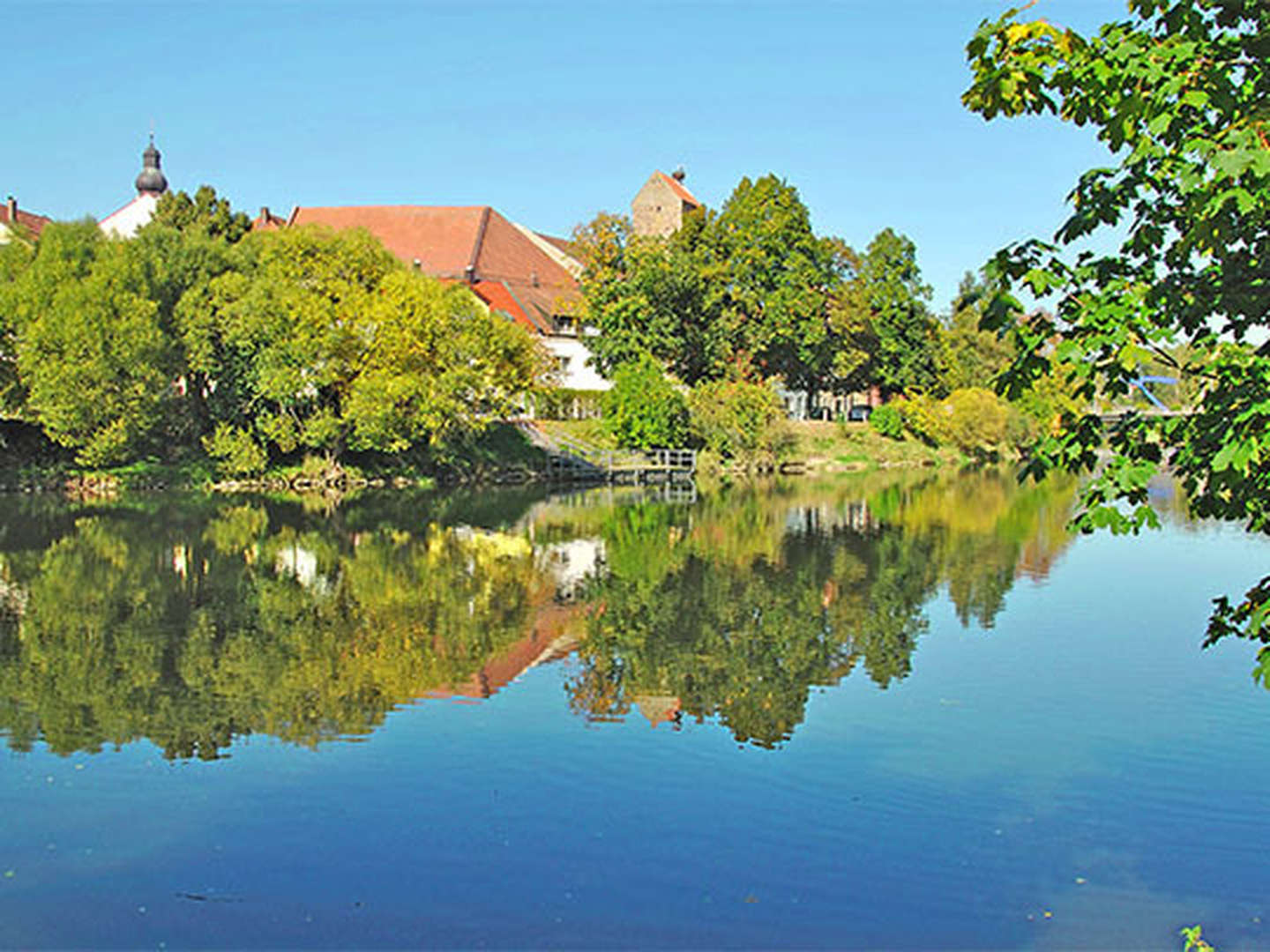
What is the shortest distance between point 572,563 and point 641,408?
28032 millimetres

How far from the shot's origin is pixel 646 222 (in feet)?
229

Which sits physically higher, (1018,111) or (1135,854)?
(1018,111)

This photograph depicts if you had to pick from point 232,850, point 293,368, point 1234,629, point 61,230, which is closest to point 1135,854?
point 1234,629

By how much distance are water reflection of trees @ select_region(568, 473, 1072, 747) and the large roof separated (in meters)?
31.6

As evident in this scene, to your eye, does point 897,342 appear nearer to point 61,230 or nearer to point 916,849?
point 61,230

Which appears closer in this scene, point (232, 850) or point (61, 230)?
point (232, 850)

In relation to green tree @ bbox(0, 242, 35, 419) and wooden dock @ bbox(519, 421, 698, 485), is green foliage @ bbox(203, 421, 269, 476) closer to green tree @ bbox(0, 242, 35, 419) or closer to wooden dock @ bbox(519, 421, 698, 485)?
green tree @ bbox(0, 242, 35, 419)

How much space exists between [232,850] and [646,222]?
64287mm

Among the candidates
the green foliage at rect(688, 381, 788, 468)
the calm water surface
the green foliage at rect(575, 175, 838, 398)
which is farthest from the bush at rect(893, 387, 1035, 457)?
the calm water surface

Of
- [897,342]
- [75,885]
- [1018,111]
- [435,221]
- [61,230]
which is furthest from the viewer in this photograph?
[435,221]

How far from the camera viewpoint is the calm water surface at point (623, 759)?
24.1ft

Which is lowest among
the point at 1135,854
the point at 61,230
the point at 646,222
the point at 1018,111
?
the point at 1135,854

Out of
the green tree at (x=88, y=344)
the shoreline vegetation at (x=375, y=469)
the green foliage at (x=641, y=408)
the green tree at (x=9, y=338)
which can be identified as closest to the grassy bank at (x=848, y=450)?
the shoreline vegetation at (x=375, y=469)

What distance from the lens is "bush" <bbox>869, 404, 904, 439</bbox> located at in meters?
64.0
